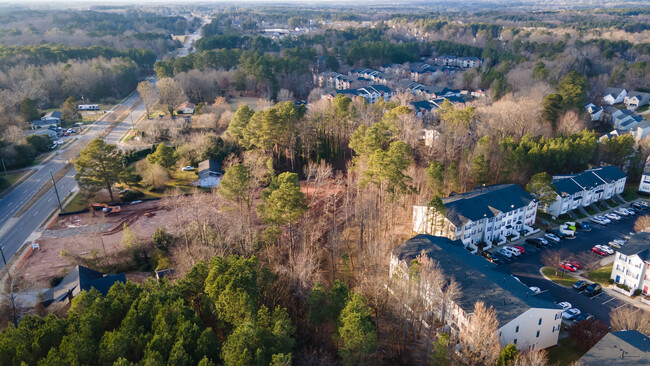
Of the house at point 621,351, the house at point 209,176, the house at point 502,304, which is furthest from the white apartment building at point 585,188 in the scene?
the house at point 209,176

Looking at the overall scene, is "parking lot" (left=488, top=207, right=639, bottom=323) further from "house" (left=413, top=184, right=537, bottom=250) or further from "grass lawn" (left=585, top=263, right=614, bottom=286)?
"house" (left=413, top=184, right=537, bottom=250)

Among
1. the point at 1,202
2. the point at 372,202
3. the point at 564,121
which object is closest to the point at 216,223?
the point at 372,202

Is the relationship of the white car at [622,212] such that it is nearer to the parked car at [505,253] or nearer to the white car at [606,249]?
the white car at [606,249]

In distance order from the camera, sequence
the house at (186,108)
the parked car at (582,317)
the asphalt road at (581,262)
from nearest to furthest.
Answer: the parked car at (582,317), the asphalt road at (581,262), the house at (186,108)

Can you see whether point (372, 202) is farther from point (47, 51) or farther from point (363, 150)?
point (47, 51)

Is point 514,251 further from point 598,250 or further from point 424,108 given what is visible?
point 424,108

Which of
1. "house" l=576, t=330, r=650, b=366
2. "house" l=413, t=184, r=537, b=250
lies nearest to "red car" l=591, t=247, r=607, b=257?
"house" l=413, t=184, r=537, b=250
